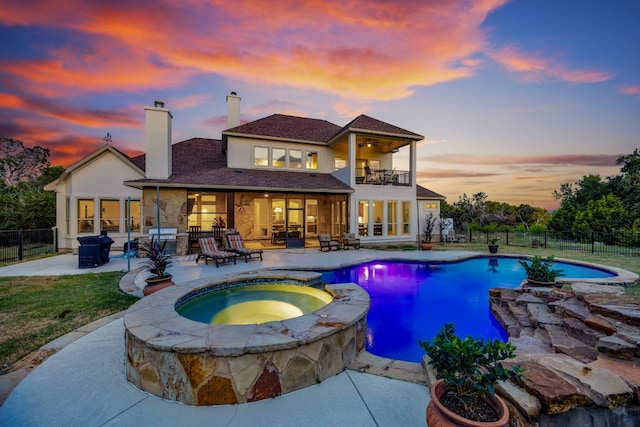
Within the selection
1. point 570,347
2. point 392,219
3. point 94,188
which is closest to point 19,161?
point 94,188

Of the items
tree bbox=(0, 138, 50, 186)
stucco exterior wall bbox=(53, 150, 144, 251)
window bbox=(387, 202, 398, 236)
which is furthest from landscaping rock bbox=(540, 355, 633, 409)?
tree bbox=(0, 138, 50, 186)

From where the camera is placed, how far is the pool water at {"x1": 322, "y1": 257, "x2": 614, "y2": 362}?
5.14m

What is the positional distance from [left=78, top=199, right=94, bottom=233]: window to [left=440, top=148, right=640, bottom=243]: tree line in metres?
23.7

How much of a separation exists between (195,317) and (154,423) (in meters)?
2.44

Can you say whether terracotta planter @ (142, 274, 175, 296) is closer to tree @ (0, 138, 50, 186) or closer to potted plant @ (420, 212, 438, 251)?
potted plant @ (420, 212, 438, 251)

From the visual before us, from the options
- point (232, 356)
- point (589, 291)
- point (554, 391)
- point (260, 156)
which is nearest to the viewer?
point (554, 391)

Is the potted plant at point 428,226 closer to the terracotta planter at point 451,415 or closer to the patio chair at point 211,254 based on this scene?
the patio chair at point 211,254

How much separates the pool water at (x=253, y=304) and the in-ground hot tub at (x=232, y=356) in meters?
1.50

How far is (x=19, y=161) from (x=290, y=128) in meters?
24.6

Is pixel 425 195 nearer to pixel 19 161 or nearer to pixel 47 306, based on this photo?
pixel 47 306

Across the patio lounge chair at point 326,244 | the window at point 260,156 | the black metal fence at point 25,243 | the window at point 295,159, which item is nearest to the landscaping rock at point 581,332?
the patio lounge chair at point 326,244

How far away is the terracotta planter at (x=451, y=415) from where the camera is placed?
166 centimetres

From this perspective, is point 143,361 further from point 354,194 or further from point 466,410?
point 354,194

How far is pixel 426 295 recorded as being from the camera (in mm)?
7559
